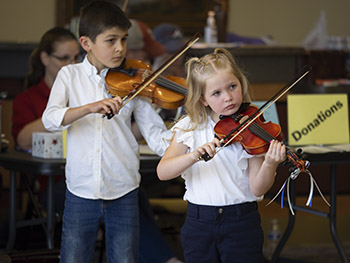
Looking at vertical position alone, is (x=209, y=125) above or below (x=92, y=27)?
Result: below

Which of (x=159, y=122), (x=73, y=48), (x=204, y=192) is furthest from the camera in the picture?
(x=73, y=48)

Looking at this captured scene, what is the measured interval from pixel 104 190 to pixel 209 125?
43 cm

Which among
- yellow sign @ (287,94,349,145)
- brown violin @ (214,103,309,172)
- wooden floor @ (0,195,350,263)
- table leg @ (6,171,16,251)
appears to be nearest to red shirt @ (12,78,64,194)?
table leg @ (6,171,16,251)

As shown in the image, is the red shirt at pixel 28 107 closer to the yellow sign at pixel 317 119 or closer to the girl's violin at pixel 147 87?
the girl's violin at pixel 147 87

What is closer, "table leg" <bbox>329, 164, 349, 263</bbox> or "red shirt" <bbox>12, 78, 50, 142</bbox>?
"table leg" <bbox>329, 164, 349, 263</bbox>

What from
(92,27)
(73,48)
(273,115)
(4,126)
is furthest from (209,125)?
(4,126)

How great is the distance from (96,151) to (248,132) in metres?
0.57

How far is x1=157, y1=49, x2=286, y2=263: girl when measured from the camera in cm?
173

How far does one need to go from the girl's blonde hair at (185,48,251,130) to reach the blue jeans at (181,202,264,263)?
26cm

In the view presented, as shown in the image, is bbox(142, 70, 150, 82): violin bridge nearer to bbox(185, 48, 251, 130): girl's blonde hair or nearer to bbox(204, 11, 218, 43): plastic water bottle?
bbox(185, 48, 251, 130): girl's blonde hair

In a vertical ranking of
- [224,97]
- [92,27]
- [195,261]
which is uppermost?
[92,27]

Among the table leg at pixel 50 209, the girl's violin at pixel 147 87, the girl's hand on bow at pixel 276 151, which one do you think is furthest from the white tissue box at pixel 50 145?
the girl's hand on bow at pixel 276 151

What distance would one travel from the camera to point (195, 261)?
1779mm

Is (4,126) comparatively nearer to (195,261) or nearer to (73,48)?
(73,48)
